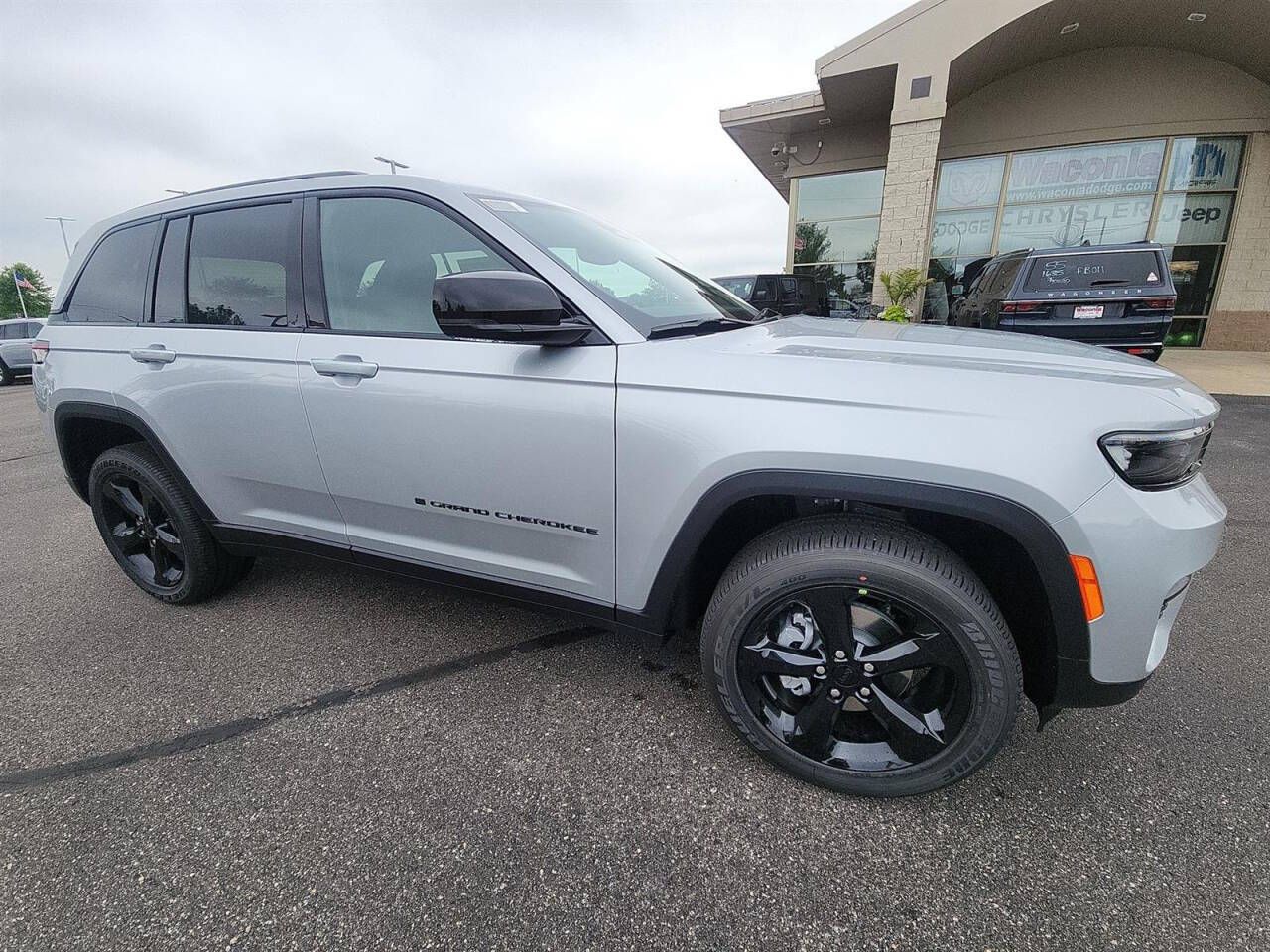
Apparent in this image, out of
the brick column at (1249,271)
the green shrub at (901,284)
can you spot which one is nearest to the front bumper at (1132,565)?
the green shrub at (901,284)

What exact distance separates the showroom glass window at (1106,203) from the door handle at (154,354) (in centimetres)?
1398

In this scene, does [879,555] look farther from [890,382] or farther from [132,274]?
[132,274]

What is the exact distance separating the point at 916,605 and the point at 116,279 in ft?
11.4

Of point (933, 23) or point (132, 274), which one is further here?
point (933, 23)

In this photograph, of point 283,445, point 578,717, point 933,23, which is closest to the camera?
point 578,717

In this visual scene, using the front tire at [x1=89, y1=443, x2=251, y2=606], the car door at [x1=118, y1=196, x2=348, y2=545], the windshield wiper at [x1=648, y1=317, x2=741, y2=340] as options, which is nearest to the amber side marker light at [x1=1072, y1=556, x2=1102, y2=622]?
the windshield wiper at [x1=648, y1=317, x2=741, y2=340]

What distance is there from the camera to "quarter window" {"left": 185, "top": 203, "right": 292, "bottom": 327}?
7.47 feet

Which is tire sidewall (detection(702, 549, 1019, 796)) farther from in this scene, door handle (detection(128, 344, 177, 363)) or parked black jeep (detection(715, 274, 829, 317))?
parked black jeep (detection(715, 274, 829, 317))

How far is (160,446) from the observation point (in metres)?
2.56

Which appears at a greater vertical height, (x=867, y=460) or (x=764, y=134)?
(x=764, y=134)

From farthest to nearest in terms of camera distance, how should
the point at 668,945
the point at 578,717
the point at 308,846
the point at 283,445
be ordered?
1. the point at 283,445
2. the point at 578,717
3. the point at 308,846
4. the point at 668,945

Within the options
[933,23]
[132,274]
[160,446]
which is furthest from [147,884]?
[933,23]

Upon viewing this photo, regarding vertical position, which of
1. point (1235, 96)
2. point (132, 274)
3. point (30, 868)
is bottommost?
point (30, 868)

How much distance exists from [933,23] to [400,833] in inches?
557
